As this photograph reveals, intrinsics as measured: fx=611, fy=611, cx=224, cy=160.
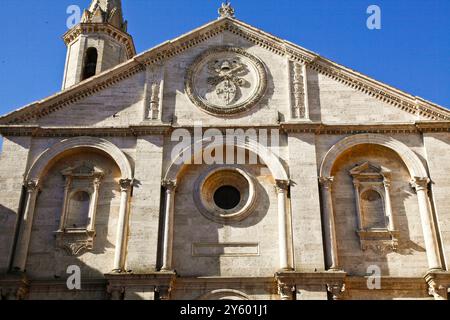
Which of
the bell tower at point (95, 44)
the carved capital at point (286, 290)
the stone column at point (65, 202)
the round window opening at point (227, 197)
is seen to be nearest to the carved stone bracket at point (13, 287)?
the stone column at point (65, 202)

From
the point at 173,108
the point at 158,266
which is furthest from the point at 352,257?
the point at 173,108

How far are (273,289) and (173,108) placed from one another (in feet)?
24.0

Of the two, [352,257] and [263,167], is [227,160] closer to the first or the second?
[263,167]

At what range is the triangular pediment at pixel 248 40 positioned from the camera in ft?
69.9

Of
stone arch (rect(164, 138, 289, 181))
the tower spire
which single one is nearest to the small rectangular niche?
stone arch (rect(164, 138, 289, 181))

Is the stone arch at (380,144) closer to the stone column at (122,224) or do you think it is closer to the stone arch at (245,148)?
the stone arch at (245,148)

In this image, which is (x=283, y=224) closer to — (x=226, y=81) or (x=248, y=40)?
(x=226, y=81)

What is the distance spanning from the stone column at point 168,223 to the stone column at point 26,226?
14.1ft

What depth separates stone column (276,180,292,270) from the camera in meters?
18.6

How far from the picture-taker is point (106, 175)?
20.7 m

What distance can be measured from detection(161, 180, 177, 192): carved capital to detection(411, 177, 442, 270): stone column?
7791 millimetres

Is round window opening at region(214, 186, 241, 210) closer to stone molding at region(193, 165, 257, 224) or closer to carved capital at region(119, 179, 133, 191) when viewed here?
stone molding at region(193, 165, 257, 224)
